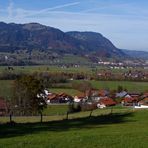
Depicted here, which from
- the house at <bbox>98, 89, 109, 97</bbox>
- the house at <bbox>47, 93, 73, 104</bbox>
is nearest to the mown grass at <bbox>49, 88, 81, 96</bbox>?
the house at <bbox>98, 89, 109, 97</bbox>

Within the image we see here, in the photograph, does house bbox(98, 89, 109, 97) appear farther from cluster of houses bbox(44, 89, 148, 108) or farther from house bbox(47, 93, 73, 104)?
house bbox(47, 93, 73, 104)

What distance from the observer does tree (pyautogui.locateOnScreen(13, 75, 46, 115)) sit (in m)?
50.1

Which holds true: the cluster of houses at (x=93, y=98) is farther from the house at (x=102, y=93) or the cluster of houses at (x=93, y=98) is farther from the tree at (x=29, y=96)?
the tree at (x=29, y=96)

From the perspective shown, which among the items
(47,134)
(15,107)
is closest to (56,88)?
(15,107)

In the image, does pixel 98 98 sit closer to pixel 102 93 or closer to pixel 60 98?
pixel 102 93

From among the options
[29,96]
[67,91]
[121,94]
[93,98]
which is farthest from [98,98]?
[29,96]

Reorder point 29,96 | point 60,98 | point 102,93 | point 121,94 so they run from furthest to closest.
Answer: point 121,94 < point 102,93 < point 60,98 < point 29,96

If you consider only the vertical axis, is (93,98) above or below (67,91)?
below

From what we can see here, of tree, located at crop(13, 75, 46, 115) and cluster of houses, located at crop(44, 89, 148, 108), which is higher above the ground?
tree, located at crop(13, 75, 46, 115)

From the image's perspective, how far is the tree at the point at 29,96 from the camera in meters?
50.1

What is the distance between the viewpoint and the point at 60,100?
278 ft

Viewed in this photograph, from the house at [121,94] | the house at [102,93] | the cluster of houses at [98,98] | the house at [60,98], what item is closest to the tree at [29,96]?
the cluster of houses at [98,98]

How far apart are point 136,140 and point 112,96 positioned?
2852 inches

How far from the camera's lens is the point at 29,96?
50094 mm
